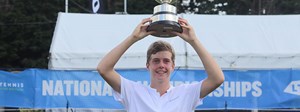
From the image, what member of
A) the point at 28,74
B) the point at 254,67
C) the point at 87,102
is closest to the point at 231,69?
the point at 254,67

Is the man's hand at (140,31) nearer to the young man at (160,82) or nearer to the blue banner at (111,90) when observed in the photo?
the young man at (160,82)

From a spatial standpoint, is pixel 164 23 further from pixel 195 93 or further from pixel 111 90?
pixel 111 90

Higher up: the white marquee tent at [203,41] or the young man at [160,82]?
the young man at [160,82]

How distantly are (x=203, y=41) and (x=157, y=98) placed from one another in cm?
835

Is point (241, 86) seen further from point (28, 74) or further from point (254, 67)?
point (28, 74)

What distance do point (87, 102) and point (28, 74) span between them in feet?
4.24

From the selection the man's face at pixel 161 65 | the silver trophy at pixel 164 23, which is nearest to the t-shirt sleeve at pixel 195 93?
the man's face at pixel 161 65

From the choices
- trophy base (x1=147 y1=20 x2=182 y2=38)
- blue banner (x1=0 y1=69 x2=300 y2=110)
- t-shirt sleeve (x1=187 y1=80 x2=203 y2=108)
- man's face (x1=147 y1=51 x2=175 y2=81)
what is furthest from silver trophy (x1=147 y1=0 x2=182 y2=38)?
blue banner (x1=0 y1=69 x2=300 y2=110)

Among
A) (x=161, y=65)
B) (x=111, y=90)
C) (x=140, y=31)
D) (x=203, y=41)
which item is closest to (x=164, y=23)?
(x=140, y=31)

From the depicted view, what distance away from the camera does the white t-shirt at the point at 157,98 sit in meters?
2.79

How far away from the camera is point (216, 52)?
10578mm

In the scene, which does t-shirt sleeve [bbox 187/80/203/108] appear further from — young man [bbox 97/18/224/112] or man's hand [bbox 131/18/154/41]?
man's hand [bbox 131/18/154/41]

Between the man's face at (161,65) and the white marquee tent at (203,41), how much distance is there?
747 cm

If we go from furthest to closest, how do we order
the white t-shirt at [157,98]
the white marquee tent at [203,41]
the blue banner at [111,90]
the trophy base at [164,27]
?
the white marquee tent at [203,41]
the blue banner at [111,90]
the trophy base at [164,27]
the white t-shirt at [157,98]
